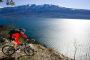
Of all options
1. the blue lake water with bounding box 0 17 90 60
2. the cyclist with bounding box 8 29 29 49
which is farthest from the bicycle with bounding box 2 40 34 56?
the blue lake water with bounding box 0 17 90 60

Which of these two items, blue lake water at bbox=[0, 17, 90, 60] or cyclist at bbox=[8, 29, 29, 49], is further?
blue lake water at bbox=[0, 17, 90, 60]

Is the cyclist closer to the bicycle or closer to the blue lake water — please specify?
the bicycle

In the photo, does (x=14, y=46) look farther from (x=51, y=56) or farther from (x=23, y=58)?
(x=51, y=56)

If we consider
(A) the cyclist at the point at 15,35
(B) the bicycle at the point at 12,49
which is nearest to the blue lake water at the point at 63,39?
(B) the bicycle at the point at 12,49

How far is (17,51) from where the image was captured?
1368cm

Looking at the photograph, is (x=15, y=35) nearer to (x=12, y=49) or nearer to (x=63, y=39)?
(x=12, y=49)

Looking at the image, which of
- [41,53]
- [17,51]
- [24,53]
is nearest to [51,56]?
[41,53]

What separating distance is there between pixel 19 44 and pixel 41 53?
8.82 ft

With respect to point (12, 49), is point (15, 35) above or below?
above

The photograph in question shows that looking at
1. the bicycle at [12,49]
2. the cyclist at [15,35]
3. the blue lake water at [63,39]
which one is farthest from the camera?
the blue lake water at [63,39]

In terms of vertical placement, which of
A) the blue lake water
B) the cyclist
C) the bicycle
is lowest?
the blue lake water

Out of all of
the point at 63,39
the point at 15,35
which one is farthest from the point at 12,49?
the point at 63,39

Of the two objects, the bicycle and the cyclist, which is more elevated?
the cyclist

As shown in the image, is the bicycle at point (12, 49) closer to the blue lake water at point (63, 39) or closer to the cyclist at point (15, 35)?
the cyclist at point (15, 35)
